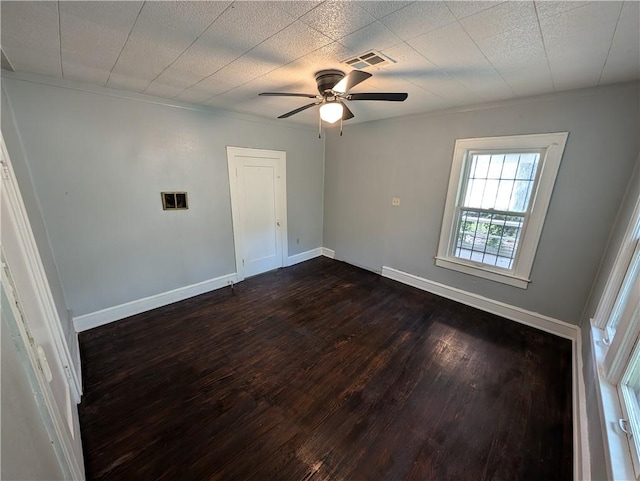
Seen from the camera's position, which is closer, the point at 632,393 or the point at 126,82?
the point at 632,393

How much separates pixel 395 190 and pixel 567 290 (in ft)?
7.51

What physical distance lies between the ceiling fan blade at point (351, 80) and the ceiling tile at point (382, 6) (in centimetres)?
34

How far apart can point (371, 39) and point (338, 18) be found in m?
0.30

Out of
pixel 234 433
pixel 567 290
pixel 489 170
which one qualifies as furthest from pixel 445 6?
pixel 567 290

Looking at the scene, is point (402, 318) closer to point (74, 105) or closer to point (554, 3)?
point (554, 3)

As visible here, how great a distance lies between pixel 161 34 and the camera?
1.50 metres

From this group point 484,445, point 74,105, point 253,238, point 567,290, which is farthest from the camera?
point 253,238

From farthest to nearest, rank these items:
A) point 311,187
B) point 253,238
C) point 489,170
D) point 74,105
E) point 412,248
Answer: point 311,187, point 253,238, point 412,248, point 489,170, point 74,105

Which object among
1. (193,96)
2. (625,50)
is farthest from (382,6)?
(193,96)

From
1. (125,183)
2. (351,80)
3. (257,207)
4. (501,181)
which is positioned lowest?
(257,207)

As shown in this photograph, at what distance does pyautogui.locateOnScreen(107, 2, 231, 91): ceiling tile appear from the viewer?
1.27m

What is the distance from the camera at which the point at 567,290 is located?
2.64m

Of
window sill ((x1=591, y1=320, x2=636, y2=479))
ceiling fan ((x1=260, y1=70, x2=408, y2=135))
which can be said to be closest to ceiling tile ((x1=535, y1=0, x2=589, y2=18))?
ceiling fan ((x1=260, y1=70, x2=408, y2=135))

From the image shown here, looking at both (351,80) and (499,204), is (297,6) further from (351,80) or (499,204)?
(499,204)
